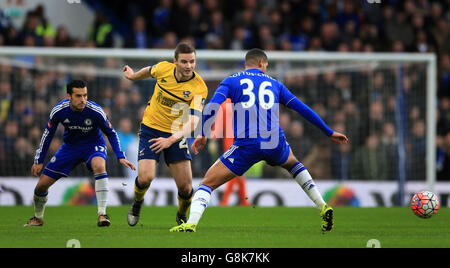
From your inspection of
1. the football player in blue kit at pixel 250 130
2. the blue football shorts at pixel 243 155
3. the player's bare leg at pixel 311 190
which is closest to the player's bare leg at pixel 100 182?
the football player in blue kit at pixel 250 130

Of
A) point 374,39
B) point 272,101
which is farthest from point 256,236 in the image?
point 374,39

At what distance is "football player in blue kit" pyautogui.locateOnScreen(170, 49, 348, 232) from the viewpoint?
7.76m

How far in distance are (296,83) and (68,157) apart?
309 inches

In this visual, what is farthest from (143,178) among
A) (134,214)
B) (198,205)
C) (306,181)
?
(306,181)

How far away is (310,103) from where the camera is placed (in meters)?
15.9

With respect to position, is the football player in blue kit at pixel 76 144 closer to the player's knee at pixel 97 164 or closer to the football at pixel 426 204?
the player's knee at pixel 97 164

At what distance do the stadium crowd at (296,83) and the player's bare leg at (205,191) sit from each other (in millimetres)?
7489

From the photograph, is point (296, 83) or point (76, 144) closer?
point (76, 144)

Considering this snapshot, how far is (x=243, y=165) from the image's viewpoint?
7.81m

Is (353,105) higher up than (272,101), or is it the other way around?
(353,105)

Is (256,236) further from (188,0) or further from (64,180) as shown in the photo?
(188,0)

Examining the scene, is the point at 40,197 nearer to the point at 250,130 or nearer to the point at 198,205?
the point at 198,205
